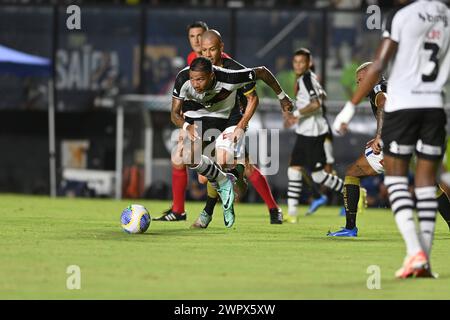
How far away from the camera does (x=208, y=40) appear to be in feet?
41.8

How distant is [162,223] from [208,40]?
231 cm

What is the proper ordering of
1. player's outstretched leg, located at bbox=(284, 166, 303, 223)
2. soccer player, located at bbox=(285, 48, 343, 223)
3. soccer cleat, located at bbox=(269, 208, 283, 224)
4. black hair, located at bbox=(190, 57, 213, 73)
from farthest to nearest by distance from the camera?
soccer player, located at bbox=(285, 48, 343, 223)
player's outstretched leg, located at bbox=(284, 166, 303, 223)
soccer cleat, located at bbox=(269, 208, 283, 224)
black hair, located at bbox=(190, 57, 213, 73)

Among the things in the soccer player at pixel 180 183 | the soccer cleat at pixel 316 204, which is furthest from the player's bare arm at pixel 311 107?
the soccer player at pixel 180 183

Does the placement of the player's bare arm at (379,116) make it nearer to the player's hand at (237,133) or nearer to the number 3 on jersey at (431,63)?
the player's hand at (237,133)

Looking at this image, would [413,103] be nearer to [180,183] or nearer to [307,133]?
[180,183]

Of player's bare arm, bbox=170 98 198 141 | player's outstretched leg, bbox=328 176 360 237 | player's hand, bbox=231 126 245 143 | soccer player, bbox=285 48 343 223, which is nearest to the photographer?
player's outstretched leg, bbox=328 176 360 237

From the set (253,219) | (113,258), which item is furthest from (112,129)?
(113,258)

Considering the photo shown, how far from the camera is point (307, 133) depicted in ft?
57.4

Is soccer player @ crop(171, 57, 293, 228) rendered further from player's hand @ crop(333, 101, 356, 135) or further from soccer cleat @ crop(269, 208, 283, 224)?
player's hand @ crop(333, 101, 356, 135)

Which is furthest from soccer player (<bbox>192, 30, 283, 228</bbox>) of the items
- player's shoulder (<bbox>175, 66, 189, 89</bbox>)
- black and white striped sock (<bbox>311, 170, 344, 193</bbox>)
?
black and white striped sock (<bbox>311, 170, 344, 193</bbox>)

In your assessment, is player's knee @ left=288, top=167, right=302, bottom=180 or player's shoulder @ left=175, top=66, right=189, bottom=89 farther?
player's knee @ left=288, top=167, right=302, bottom=180

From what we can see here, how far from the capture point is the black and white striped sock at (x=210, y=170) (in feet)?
39.3

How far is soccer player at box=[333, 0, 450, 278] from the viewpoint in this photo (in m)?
8.52

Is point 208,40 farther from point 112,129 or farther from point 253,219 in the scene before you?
point 112,129
